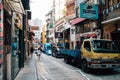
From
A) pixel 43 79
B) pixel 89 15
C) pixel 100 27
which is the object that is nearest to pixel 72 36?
pixel 100 27

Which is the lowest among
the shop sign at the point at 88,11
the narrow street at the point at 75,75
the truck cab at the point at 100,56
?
the narrow street at the point at 75,75

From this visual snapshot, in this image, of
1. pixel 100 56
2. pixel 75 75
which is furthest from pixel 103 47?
pixel 75 75

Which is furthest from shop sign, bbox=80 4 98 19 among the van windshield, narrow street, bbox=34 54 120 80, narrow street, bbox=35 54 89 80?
the van windshield

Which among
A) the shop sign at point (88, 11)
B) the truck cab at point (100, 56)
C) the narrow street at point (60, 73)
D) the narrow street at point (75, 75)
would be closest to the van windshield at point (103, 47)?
the truck cab at point (100, 56)

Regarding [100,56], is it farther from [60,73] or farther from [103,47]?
[60,73]

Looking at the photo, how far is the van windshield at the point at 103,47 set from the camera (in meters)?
16.4

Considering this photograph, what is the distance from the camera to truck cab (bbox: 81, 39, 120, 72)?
15969mm

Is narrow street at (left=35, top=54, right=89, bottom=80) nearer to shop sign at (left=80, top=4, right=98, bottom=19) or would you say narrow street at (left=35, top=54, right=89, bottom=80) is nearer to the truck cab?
the truck cab

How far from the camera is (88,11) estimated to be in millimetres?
26016

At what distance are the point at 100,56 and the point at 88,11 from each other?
35.1ft

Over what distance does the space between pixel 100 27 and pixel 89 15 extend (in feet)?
12.2

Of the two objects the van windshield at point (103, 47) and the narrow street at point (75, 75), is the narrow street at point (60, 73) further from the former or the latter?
the van windshield at point (103, 47)

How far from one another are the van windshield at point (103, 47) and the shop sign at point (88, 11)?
8.48 m

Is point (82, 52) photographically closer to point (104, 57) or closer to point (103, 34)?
point (104, 57)
